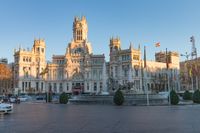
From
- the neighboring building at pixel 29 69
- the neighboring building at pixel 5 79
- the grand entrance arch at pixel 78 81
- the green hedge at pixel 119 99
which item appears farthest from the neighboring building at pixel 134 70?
the green hedge at pixel 119 99

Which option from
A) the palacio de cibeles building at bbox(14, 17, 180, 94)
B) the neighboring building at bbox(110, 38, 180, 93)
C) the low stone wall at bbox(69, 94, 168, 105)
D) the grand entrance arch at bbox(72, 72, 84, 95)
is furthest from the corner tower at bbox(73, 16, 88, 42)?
the low stone wall at bbox(69, 94, 168, 105)

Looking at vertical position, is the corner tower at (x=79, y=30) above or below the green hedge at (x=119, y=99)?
above

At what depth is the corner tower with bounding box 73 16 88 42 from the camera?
150387mm

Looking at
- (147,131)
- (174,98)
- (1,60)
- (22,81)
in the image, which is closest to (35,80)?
(22,81)

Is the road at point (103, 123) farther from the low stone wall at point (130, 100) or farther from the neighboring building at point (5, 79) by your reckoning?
the neighboring building at point (5, 79)

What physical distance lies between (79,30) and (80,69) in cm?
2264

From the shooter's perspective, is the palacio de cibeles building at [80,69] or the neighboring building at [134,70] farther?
the palacio de cibeles building at [80,69]

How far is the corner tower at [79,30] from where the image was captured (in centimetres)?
15039

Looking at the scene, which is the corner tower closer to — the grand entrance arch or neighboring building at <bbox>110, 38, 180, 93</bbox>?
neighboring building at <bbox>110, 38, 180, 93</bbox>

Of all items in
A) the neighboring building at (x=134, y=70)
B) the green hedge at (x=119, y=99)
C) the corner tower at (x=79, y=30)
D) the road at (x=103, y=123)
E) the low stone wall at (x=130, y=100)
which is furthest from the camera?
the corner tower at (x=79, y=30)

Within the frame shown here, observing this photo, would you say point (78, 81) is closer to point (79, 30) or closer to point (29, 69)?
point (29, 69)

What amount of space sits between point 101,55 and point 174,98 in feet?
313

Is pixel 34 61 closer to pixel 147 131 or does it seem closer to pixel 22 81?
pixel 22 81

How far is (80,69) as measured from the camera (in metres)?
141
